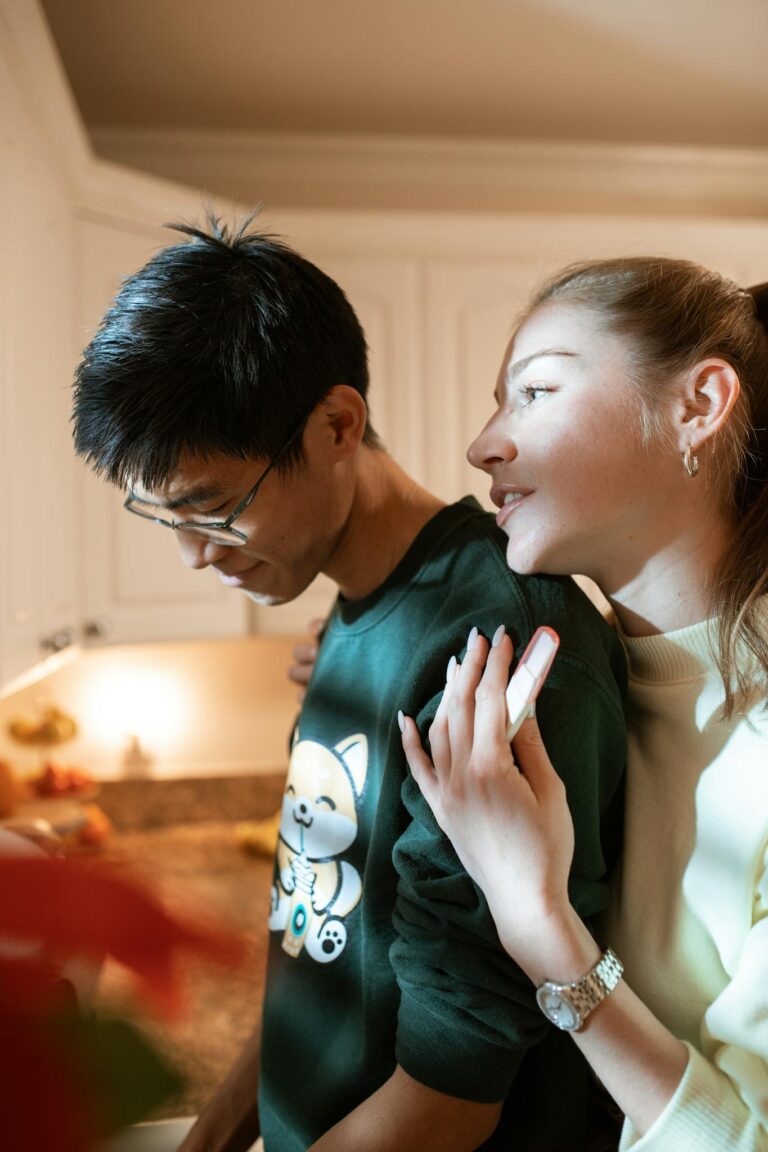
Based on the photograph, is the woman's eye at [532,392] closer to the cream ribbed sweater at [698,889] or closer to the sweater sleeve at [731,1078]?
the cream ribbed sweater at [698,889]

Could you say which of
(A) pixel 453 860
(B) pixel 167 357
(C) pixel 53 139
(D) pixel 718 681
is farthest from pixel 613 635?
(C) pixel 53 139

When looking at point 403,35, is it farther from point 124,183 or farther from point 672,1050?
point 672,1050

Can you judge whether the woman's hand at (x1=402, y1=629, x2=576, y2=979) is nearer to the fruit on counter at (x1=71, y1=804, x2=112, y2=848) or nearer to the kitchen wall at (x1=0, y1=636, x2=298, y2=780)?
the fruit on counter at (x1=71, y1=804, x2=112, y2=848)

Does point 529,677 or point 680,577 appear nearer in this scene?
point 529,677

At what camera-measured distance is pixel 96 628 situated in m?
2.19

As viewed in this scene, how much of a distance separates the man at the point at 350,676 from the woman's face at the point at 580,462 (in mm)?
35

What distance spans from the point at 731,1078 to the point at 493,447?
A: 46cm

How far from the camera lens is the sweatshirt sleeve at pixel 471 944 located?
60 centimetres

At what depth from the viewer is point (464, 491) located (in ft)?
8.37

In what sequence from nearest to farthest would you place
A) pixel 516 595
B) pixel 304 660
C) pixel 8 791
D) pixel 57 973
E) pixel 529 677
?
pixel 57 973 < pixel 529 677 < pixel 516 595 < pixel 304 660 < pixel 8 791

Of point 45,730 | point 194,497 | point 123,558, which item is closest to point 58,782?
point 45,730

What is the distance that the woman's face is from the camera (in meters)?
0.68

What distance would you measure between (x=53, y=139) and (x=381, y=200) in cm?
122

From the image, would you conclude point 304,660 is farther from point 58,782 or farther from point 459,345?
point 459,345
